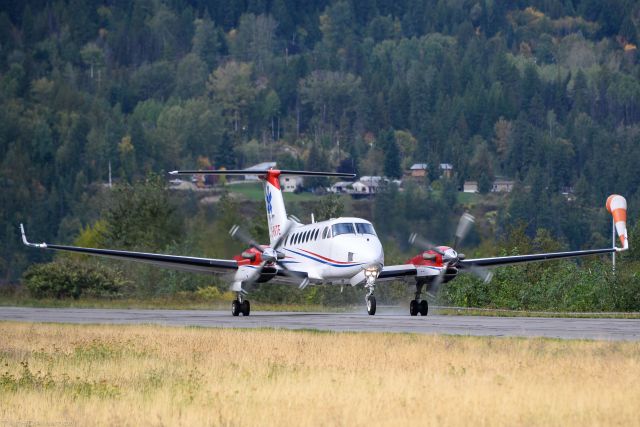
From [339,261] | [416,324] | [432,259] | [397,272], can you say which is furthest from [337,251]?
[416,324]

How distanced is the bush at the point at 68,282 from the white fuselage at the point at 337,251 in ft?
80.0

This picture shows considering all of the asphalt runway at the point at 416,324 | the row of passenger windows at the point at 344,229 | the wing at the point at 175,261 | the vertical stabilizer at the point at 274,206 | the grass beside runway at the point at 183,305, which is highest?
the vertical stabilizer at the point at 274,206

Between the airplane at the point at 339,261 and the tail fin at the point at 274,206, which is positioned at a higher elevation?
the tail fin at the point at 274,206

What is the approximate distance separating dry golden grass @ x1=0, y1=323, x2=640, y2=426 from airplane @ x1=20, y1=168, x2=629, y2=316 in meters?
10.6

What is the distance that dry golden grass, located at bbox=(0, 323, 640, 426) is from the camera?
20.1m

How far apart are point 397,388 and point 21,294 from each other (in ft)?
168

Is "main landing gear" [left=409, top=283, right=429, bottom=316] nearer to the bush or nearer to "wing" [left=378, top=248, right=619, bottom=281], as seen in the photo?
"wing" [left=378, top=248, right=619, bottom=281]

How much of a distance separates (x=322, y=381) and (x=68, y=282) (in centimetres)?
4679

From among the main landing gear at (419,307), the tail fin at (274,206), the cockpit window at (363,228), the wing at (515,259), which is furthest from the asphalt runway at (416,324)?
the tail fin at (274,206)

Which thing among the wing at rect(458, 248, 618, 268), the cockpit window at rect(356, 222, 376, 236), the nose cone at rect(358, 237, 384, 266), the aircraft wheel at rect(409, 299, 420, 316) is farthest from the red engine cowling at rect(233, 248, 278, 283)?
the wing at rect(458, 248, 618, 268)

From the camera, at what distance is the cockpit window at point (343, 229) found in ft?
146

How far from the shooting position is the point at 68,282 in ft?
225

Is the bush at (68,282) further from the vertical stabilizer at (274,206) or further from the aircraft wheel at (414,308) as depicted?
the aircraft wheel at (414,308)

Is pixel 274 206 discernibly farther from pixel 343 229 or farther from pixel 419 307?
pixel 419 307
